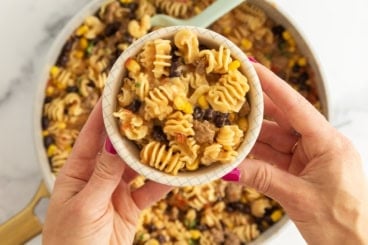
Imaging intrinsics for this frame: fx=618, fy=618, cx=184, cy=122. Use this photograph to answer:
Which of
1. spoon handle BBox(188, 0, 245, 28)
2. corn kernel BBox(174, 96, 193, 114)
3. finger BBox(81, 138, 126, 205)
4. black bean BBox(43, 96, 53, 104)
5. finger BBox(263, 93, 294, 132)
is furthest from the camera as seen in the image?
black bean BBox(43, 96, 53, 104)

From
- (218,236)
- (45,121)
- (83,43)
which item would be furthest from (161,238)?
(83,43)

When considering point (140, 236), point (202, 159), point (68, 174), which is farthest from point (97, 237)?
point (140, 236)

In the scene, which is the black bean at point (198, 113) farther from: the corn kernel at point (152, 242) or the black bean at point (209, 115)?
the corn kernel at point (152, 242)

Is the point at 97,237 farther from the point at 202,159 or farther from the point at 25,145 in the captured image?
the point at 25,145

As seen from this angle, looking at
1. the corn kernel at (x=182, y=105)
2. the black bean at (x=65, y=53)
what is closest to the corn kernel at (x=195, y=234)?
the black bean at (x=65, y=53)

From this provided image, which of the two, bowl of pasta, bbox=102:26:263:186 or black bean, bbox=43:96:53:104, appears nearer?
bowl of pasta, bbox=102:26:263:186

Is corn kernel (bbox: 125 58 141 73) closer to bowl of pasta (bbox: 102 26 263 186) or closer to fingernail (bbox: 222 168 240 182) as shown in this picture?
bowl of pasta (bbox: 102 26 263 186)

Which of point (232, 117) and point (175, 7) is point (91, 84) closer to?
point (175, 7)

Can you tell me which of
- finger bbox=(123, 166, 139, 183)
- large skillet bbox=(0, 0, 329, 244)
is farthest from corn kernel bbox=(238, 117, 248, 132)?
large skillet bbox=(0, 0, 329, 244)
